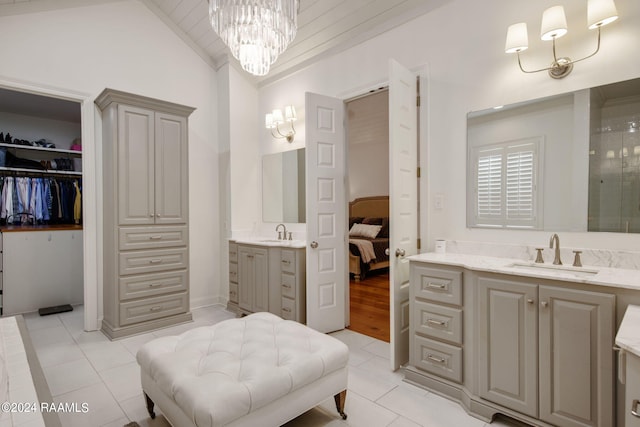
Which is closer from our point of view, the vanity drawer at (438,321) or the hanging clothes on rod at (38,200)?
the vanity drawer at (438,321)

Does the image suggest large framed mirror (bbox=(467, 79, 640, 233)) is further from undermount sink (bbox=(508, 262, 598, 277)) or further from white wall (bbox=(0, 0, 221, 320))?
white wall (bbox=(0, 0, 221, 320))

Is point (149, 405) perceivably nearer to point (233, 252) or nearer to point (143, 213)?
point (143, 213)

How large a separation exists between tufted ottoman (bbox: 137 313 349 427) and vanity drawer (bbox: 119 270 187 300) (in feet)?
5.49

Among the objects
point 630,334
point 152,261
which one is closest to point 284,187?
point 152,261

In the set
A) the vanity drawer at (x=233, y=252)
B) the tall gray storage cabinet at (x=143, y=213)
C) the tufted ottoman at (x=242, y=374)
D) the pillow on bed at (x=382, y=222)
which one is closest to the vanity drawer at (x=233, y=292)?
→ the vanity drawer at (x=233, y=252)

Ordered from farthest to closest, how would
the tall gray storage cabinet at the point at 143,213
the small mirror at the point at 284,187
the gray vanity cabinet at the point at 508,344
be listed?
1. the small mirror at the point at 284,187
2. the tall gray storage cabinet at the point at 143,213
3. the gray vanity cabinet at the point at 508,344

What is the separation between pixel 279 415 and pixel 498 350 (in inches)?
51.5

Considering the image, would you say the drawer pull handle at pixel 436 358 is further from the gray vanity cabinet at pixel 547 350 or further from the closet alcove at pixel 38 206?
the closet alcove at pixel 38 206

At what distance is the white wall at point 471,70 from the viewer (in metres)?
1.94

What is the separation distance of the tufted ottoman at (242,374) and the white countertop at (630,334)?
1.24m

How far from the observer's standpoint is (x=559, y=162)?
6.89ft

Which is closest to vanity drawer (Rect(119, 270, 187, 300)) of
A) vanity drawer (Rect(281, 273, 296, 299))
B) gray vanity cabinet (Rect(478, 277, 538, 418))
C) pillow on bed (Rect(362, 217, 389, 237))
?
vanity drawer (Rect(281, 273, 296, 299))

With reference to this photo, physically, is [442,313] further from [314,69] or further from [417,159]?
[314,69]

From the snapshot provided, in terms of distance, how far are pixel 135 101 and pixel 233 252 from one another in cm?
195
